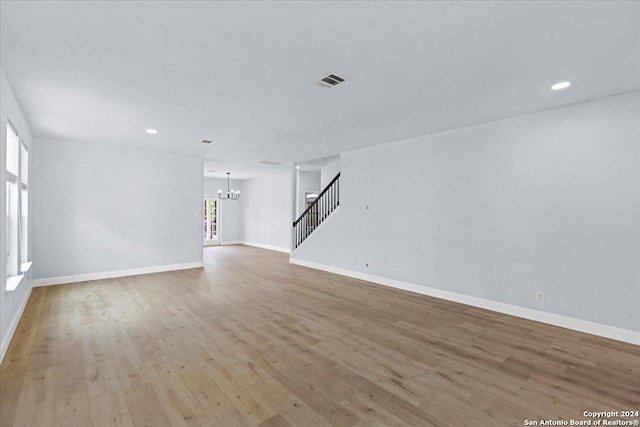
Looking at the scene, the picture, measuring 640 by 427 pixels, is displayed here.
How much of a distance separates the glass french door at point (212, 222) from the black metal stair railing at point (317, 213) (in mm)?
5123

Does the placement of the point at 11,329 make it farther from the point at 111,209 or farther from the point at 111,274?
the point at 111,209

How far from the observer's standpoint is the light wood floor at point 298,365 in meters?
2.01

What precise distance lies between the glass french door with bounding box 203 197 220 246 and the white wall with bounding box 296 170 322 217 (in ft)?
13.2

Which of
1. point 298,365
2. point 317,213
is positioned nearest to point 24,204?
point 298,365

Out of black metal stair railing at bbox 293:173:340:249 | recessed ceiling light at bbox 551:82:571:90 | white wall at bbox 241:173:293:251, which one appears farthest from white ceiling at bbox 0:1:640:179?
white wall at bbox 241:173:293:251

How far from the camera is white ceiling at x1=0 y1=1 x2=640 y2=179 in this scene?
1941 mm

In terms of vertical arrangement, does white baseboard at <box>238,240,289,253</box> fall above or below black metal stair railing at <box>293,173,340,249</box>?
below

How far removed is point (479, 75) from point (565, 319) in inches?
129

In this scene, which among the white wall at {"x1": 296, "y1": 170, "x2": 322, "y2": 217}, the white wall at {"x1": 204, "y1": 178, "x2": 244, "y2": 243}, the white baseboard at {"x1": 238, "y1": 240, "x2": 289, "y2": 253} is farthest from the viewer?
the white wall at {"x1": 204, "y1": 178, "x2": 244, "y2": 243}

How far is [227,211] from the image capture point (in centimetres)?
1206

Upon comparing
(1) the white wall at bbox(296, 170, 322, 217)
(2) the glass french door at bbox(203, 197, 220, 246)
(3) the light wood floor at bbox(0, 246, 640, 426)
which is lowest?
(3) the light wood floor at bbox(0, 246, 640, 426)

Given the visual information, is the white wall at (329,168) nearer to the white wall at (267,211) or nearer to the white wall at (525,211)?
the white wall at (267,211)

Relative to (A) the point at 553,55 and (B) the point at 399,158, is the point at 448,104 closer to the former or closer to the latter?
(A) the point at 553,55

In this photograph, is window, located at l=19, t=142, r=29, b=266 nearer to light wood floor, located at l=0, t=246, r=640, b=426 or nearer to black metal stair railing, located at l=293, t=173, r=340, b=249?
light wood floor, located at l=0, t=246, r=640, b=426
